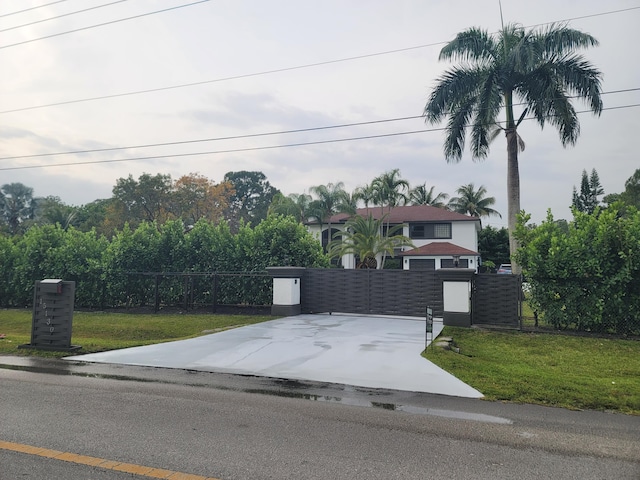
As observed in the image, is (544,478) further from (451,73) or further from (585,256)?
(451,73)

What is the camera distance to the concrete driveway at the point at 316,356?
7.55 m

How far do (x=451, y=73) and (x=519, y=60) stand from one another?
3.26 m

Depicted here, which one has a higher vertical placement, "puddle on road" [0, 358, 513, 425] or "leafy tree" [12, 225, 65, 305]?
Result: "leafy tree" [12, 225, 65, 305]

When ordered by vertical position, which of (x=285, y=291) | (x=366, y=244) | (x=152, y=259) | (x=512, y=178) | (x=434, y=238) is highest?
(x=512, y=178)

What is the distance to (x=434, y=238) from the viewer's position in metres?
39.6

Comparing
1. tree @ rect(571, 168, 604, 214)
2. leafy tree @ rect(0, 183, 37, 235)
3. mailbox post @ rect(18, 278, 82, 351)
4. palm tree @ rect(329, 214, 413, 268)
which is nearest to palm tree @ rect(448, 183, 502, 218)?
tree @ rect(571, 168, 604, 214)

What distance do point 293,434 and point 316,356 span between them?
4.53 meters

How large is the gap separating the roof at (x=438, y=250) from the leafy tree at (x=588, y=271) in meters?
22.6

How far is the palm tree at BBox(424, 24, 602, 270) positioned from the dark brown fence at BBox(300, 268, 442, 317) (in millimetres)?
8277

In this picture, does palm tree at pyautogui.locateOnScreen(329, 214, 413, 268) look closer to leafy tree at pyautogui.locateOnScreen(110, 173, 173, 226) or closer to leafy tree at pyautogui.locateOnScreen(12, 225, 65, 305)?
leafy tree at pyautogui.locateOnScreen(12, 225, 65, 305)

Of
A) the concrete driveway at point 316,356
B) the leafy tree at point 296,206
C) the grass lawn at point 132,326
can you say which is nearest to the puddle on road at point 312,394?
the concrete driveway at point 316,356

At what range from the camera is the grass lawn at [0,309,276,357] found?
14.0m

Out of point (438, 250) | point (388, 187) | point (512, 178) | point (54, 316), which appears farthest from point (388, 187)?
point (54, 316)

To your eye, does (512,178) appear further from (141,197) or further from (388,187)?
(141,197)
